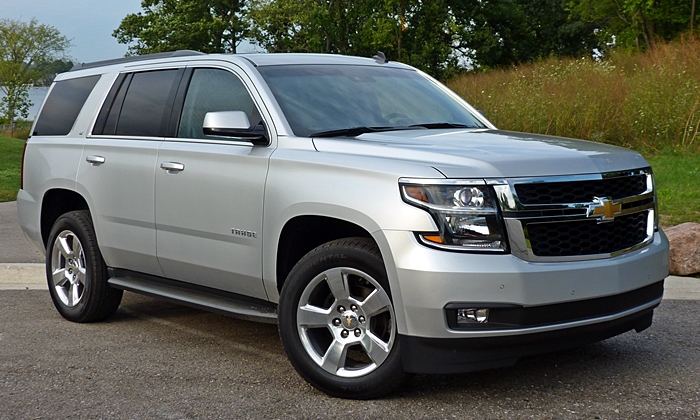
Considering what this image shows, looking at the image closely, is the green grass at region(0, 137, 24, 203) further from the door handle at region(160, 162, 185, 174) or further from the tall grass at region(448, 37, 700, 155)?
the door handle at region(160, 162, 185, 174)

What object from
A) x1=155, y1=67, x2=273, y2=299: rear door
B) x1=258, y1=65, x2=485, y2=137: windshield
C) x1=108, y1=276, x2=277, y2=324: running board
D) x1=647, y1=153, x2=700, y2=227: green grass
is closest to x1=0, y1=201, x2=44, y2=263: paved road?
x1=108, y1=276, x2=277, y2=324: running board

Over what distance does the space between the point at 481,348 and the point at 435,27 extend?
50209mm

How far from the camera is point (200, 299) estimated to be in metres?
5.38

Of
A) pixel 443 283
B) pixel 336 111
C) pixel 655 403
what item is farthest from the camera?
pixel 336 111

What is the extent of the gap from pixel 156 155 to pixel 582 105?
11.7m

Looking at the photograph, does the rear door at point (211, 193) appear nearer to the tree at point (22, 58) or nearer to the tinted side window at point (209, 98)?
the tinted side window at point (209, 98)

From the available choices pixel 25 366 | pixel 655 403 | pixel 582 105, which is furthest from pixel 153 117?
pixel 582 105

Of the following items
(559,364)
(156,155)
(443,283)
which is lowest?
(559,364)

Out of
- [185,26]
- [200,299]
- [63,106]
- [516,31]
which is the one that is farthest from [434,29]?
[200,299]

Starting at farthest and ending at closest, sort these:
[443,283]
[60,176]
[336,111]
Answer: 1. [60,176]
2. [336,111]
3. [443,283]

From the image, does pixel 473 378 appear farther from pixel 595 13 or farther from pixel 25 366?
pixel 595 13

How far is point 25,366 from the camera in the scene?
17.4 feet

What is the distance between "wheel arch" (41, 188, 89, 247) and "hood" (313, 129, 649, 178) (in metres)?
2.59

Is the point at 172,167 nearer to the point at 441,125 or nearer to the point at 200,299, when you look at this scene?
the point at 200,299
